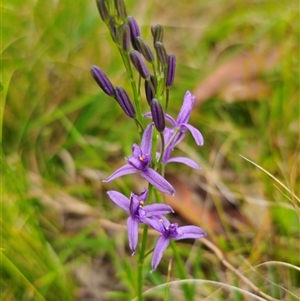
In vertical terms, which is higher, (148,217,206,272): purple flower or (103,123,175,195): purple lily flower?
(103,123,175,195): purple lily flower

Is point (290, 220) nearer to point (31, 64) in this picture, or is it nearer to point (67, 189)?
point (67, 189)

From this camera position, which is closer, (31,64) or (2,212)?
(2,212)

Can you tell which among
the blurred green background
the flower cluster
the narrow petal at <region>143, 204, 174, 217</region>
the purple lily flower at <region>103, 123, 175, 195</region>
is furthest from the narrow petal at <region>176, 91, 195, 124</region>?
the blurred green background

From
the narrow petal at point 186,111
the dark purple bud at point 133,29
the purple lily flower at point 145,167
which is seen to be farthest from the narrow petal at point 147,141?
the dark purple bud at point 133,29

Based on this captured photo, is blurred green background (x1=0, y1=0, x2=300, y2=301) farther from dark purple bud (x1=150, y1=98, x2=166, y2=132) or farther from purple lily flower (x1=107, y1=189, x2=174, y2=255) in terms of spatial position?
dark purple bud (x1=150, y1=98, x2=166, y2=132)

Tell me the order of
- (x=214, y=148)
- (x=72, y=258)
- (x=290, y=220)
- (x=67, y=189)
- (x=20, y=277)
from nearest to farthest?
(x=20, y=277), (x=290, y=220), (x=72, y=258), (x=67, y=189), (x=214, y=148)

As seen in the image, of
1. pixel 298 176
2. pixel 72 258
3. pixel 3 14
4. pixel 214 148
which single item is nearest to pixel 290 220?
pixel 298 176

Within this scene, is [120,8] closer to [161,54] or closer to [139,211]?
[161,54]
